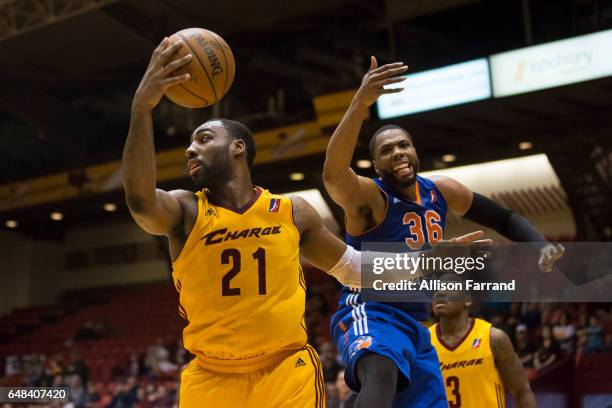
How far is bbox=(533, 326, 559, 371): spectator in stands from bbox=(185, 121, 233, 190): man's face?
6.85 meters

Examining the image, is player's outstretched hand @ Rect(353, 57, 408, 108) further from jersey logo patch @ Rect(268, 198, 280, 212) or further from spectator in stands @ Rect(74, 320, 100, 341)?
spectator in stands @ Rect(74, 320, 100, 341)

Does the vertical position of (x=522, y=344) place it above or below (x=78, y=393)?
above

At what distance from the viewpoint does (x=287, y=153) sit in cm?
1700

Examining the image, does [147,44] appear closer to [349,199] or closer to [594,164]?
[594,164]

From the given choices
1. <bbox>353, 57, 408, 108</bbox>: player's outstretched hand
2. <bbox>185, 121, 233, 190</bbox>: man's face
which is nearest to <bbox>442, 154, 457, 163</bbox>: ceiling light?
<bbox>353, 57, 408, 108</bbox>: player's outstretched hand

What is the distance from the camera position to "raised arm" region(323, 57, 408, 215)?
4082 mm

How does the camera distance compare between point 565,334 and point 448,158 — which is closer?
point 565,334

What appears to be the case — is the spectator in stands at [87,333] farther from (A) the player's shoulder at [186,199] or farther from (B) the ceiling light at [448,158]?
(A) the player's shoulder at [186,199]

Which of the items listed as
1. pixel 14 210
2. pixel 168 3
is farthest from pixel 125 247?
pixel 168 3

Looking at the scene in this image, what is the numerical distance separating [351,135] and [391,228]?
2.39ft

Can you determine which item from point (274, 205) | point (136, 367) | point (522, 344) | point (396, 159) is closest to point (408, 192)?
point (396, 159)

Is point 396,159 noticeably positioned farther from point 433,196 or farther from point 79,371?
point 79,371

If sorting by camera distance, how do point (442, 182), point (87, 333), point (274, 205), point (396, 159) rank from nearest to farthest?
point (274, 205)
point (396, 159)
point (442, 182)
point (87, 333)

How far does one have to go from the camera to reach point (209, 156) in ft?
12.8
